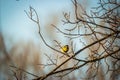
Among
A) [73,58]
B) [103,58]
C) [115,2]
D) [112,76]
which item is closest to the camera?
[73,58]

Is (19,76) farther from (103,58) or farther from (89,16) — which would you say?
(89,16)

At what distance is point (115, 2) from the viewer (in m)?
4.31

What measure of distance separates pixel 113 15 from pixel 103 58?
3.68 feet

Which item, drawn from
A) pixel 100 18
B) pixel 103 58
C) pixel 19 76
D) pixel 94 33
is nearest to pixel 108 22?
pixel 100 18

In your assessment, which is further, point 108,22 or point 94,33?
point 108,22

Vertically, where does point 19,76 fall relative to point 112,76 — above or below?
above

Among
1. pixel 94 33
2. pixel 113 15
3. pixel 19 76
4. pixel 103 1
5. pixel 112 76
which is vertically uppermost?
pixel 103 1

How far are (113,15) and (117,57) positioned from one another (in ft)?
2.93

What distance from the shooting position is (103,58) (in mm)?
3727

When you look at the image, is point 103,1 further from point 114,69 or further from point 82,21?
point 114,69

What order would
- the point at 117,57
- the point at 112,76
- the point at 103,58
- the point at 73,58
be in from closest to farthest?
the point at 73,58, the point at 103,58, the point at 117,57, the point at 112,76

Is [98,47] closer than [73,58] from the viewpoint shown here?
No

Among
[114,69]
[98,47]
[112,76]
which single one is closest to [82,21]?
[98,47]

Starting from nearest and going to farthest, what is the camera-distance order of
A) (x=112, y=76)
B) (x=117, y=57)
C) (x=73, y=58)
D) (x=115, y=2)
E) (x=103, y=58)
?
1. (x=73, y=58)
2. (x=103, y=58)
3. (x=117, y=57)
4. (x=115, y=2)
5. (x=112, y=76)
